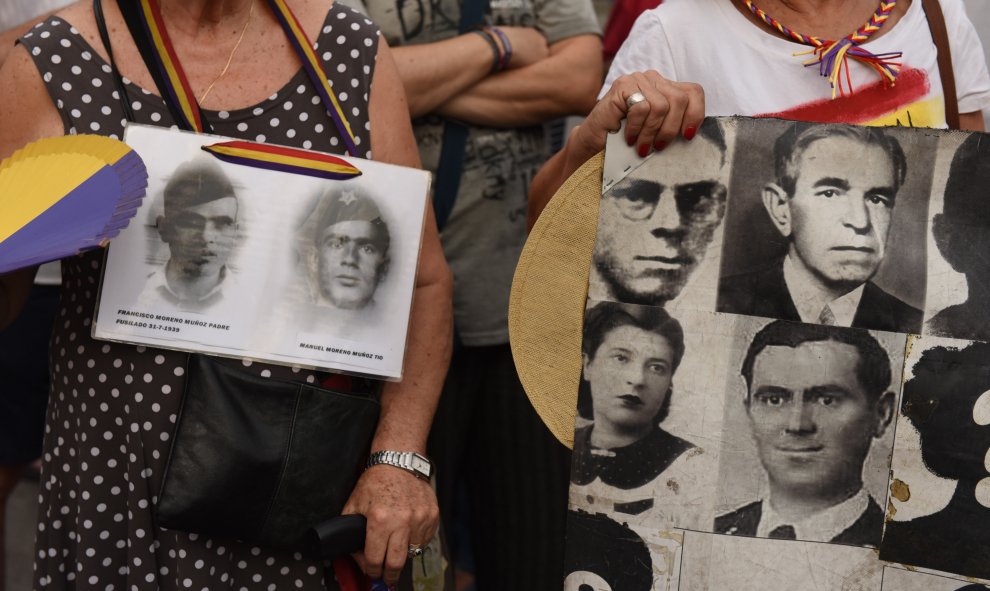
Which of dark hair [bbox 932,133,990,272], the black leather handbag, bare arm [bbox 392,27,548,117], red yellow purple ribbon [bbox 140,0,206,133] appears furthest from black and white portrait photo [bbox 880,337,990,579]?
bare arm [bbox 392,27,548,117]

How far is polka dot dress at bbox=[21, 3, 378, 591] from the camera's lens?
1.54m

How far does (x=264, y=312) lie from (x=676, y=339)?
2.05 ft

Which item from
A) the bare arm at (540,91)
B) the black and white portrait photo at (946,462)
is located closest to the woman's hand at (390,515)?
the black and white portrait photo at (946,462)

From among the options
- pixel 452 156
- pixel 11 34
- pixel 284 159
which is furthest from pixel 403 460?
pixel 11 34

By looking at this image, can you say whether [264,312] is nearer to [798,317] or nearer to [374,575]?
[374,575]

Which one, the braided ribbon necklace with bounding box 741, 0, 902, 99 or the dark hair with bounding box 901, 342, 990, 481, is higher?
the braided ribbon necklace with bounding box 741, 0, 902, 99

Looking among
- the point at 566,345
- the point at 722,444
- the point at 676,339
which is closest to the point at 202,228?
the point at 566,345

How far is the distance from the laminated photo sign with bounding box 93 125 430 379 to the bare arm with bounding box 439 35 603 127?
76 centimetres

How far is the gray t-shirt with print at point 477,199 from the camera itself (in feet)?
7.52

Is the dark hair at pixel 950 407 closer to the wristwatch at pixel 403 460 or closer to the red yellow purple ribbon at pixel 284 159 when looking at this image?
the wristwatch at pixel 403 460

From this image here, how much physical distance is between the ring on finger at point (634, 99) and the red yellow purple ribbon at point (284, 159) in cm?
44

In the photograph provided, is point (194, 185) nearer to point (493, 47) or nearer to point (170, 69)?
point (170, 69)

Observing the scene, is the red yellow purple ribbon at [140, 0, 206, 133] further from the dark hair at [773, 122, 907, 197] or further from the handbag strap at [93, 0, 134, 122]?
the dark hair at [773, 122, 907, 197]

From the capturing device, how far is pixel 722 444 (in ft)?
4.71
